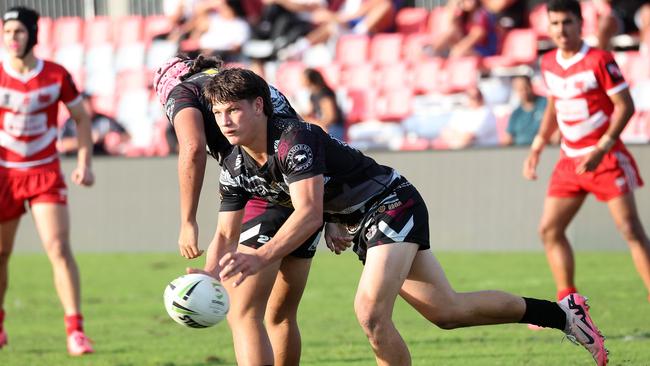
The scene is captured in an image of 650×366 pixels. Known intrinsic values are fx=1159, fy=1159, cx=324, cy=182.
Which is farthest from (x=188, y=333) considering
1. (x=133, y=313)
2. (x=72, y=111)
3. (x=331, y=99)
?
(x=331, y=99)

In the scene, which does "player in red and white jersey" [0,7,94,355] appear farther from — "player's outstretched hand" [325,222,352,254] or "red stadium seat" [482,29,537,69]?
"red stadium seat" [482,29,537,69]

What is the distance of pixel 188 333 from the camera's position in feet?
33.7

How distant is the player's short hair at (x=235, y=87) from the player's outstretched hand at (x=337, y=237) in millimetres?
1028

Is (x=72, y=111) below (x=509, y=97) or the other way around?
the other way around

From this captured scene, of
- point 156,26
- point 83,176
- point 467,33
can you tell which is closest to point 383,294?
point 83,176

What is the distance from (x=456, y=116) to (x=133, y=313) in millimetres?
6938

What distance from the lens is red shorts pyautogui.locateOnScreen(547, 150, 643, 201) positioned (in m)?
9.45

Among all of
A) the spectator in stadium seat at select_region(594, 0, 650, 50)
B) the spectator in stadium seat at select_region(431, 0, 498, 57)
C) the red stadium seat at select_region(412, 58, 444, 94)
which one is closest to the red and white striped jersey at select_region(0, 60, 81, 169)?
the spectator in stadium seat at select_region(594, 0, 650, 50)

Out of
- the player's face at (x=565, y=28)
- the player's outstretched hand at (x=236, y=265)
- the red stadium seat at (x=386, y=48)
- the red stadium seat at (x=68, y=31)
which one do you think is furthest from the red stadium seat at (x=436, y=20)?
the player's outstretched hand at (x=236, y=265)

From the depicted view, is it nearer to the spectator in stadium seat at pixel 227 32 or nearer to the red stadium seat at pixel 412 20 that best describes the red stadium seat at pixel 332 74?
the red stadium seat at pixel 412 20

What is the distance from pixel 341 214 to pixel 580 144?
12.5 feet

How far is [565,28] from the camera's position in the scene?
924cm

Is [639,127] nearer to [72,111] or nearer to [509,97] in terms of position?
[509,97]

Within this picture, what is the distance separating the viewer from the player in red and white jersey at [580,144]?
927 centimetres
